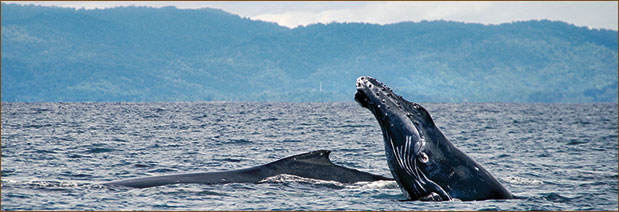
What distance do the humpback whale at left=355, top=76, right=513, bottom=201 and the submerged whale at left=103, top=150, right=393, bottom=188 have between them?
11.5 ft

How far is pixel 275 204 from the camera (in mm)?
12062

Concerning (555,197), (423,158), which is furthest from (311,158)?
(555,197)

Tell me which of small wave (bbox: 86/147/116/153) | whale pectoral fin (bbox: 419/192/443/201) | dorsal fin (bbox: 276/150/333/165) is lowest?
whale pectoral fin (bbox: 419/192/443/201)

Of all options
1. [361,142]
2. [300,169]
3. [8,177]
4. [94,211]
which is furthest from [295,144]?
[94,211]

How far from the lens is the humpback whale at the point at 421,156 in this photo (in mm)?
9570

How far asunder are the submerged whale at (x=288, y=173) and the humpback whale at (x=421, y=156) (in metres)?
3.52

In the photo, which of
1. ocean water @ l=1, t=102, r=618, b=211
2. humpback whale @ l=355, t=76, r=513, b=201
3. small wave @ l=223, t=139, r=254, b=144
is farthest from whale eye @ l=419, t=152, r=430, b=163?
small wave @ l=223, t=139, r=254, b=144

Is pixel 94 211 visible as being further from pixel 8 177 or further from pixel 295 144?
pixel 295 144

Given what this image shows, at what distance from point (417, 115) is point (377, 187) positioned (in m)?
3.55

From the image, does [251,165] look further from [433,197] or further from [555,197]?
[433,197]

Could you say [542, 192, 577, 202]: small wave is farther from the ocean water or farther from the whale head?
the whale head

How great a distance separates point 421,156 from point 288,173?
4216mm

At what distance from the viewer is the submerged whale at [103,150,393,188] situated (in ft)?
43.4

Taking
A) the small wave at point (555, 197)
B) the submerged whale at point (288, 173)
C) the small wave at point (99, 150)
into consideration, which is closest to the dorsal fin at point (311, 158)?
the submerged whale at point (288, 173)
